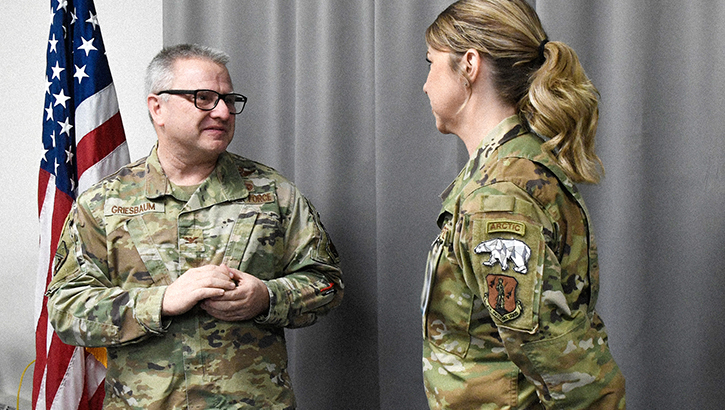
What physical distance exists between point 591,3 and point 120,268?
4.31 ft

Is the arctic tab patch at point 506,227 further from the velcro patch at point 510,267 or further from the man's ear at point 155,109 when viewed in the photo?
the man's ear at point 155,109

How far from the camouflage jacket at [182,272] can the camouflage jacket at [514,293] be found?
1.60 ft

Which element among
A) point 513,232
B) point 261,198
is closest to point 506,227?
point 513,232

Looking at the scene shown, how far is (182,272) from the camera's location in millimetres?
1527

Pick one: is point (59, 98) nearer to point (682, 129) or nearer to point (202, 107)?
point (202, 107)

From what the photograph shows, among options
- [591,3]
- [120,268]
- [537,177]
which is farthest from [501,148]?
[120,268]

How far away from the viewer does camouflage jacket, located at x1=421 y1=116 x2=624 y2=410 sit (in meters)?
0.98

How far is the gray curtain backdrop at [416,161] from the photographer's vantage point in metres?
1.60

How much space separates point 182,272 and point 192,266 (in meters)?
0.03

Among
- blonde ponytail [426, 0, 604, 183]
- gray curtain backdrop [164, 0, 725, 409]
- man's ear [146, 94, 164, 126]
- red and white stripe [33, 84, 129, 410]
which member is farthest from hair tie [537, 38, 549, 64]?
red and white stripe [33, 84, 129, 410]

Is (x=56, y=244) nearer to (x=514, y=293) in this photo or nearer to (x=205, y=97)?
(x=205, y=97)

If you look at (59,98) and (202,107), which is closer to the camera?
(202,107)

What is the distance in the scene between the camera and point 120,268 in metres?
1.54

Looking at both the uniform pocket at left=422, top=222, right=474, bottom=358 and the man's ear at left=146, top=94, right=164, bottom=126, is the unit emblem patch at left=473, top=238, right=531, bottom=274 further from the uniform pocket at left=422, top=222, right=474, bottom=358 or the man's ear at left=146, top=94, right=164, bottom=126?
the man's ear at left=146, top=94, right=164, bottom=126
